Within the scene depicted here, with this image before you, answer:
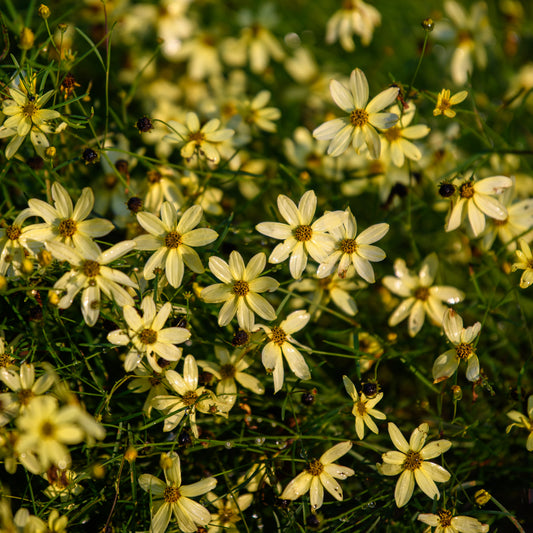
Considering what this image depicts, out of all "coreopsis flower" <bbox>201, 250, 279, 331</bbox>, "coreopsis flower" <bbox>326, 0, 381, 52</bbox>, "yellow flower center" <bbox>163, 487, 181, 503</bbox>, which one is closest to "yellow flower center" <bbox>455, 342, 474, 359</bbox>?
"coreopsis flower" <bbox>201, 250, 279, 331</bbox>

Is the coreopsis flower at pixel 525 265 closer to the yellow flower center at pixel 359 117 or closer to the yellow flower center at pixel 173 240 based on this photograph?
the yellow flower center at pixel 359 117

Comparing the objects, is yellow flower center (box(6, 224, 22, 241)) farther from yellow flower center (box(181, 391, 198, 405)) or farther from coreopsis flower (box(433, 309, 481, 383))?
coreopsis flower (box(433, 309, 481, 383))

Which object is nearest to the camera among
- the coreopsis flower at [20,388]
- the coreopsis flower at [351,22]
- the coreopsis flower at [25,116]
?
the coreopsis flower at [20,388]

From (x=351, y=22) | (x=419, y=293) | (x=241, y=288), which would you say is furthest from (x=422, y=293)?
(x=351, y=22)

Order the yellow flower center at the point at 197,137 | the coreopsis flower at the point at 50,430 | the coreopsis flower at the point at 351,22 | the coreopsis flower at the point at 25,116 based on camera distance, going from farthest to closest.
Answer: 1. the coreopsis flower at the point at 351,22
2. the yellow flower center at the point at 197,137
3. the coreopsis flower at the point at 25,116
4. the coreopsis flower at the point at 50,430

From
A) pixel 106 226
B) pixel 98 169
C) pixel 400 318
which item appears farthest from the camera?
Result: pixel 98 169

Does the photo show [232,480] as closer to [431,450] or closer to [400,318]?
[431,450]

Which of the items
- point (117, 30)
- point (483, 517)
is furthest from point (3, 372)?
point (117, 30)

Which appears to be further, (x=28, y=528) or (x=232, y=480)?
(x=232, y=480)

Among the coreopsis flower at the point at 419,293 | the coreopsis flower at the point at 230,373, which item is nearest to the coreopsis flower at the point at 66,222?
the coreopsis flower at the point at 230,373
